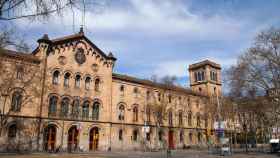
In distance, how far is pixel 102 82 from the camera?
4688 centimetres

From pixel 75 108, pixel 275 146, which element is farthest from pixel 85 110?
pixel 275 146

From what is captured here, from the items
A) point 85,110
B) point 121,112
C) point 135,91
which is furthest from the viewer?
point 135,91

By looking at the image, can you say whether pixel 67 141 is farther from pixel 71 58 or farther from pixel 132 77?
pixel 132 77

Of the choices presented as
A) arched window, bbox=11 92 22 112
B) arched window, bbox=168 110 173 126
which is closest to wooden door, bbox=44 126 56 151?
arched window, bbox=11 92 22 112

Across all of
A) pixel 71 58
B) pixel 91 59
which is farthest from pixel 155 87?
pixel 71 58

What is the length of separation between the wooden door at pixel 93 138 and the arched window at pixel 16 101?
458 inches

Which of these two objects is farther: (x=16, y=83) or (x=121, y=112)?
(x=121, y=112)

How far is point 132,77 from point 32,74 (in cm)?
2082

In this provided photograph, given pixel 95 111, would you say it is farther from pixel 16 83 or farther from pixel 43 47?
pixel 16 83

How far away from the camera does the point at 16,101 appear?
36.9 meters

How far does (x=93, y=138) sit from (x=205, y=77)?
40.2 m

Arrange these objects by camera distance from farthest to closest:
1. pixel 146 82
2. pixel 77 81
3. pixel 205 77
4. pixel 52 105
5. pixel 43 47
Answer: pixel 205 77
pixel 146 82
pixel 77 81
pixel 43 47
pixel 52 105

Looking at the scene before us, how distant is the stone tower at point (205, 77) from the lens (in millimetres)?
73875

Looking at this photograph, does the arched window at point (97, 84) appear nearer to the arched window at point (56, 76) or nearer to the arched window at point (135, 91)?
the arched window at point (56, 76)
